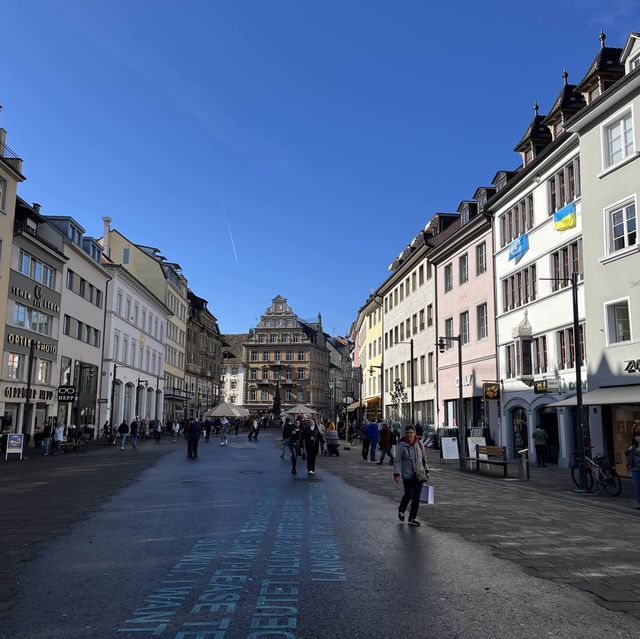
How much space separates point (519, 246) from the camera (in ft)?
100

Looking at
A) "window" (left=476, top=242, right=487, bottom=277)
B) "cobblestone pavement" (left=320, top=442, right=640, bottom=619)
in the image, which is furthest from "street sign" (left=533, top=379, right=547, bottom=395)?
"window" (left=476, top=242, right=487, bottom=277)

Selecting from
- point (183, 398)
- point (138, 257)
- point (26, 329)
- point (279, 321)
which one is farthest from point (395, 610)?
point (279, 321)

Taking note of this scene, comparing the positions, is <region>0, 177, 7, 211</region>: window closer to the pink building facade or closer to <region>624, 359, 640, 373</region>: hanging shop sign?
the pink building facade

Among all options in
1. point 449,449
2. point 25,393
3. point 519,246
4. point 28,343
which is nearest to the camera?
point 449,449

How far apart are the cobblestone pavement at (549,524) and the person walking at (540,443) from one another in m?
4.84

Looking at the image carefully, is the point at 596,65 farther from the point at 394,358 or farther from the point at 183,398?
the point at 183,398

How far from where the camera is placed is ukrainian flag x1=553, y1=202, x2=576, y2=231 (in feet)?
84.4

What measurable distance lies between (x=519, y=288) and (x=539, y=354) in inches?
145

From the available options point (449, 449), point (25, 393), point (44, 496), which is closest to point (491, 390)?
point (449, 449)

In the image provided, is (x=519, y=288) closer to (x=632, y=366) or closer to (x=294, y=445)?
(x=632, y=366)

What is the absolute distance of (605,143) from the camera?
23578mm

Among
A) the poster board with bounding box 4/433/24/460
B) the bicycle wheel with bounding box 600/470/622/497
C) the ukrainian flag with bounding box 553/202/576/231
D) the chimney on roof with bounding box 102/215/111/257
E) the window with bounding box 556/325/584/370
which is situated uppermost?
the chimney on roof with bounding box 102/215/111/257

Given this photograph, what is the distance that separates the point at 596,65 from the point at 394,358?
34.3m

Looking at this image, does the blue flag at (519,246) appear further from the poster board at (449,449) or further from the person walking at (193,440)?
the person walking at (193,440)
